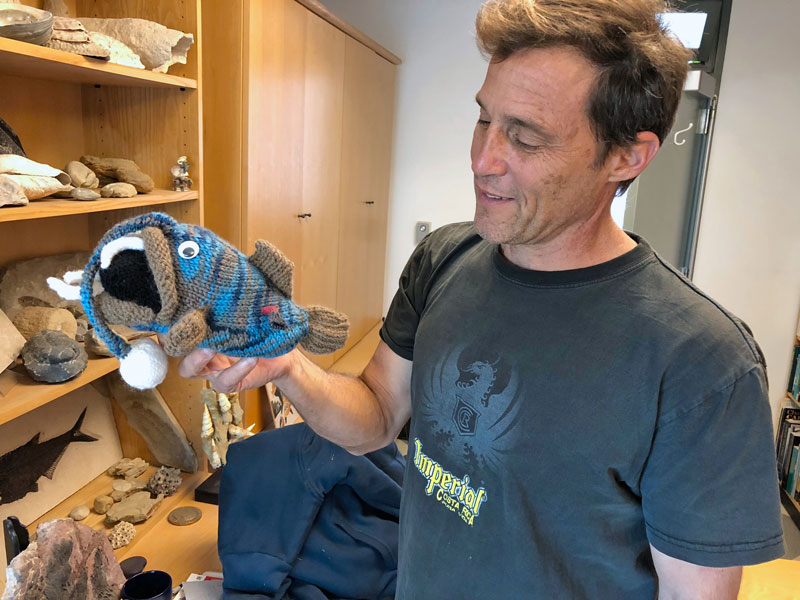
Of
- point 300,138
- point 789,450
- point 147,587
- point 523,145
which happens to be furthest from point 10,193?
point 789,450

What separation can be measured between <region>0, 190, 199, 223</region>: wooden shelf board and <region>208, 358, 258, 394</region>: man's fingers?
479 millimetres

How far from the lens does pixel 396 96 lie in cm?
328

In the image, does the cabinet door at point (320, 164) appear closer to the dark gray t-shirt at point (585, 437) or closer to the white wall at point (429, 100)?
the white wall at point (429, 100)

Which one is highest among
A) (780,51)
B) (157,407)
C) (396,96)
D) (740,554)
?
(780,51)

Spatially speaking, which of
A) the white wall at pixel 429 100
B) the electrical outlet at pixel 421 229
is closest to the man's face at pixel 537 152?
the white wall at pixel 429 100

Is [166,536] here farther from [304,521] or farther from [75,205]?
[75,205]

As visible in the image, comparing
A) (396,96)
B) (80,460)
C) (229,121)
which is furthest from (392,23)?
(80,460)

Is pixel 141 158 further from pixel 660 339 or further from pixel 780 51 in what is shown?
pixel 780 51

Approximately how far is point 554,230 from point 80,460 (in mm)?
1254

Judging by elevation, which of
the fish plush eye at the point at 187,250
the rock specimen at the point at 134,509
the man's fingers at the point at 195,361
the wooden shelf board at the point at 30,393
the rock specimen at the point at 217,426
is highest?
the fish plush eye at the point at 187,250

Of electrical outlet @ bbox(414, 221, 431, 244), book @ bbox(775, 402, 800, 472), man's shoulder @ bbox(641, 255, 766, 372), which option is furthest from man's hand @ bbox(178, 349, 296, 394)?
book @ bbox(775, 402, 800, 472)

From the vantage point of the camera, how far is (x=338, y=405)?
0.99 metres

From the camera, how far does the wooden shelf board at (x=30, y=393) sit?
102cm

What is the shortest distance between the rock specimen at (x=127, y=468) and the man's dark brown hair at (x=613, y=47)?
133 cm
